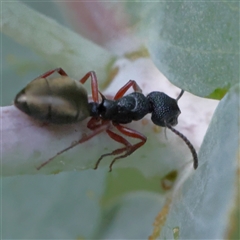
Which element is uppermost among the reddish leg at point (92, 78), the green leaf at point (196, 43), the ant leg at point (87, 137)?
the green leaf at point (196, 43)

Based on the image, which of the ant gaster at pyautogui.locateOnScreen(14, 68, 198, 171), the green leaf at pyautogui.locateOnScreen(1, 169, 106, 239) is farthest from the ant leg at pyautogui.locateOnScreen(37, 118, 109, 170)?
the green leaf at pyautogui.locateOnScreen(1, 169, 106, 239)

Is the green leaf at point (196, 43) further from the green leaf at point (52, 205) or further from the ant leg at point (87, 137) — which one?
the green leaf at point (52, 205)

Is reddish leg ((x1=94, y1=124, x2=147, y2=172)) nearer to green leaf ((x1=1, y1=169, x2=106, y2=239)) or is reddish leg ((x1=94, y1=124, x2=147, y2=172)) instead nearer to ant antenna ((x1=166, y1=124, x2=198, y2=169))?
ant antenna ((x1=166, y1=124, x2=198, y2=169))

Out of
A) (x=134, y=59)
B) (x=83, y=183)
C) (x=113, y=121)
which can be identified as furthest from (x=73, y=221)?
(x=134, y=59)

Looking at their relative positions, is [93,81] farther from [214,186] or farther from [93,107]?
[214,186]

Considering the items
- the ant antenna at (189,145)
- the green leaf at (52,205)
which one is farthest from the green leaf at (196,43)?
the green leaf at (52,205)

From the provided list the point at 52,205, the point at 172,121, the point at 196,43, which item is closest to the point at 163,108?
the point at 172,121

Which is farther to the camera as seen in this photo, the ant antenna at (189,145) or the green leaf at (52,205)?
the green leaf at (52,205)

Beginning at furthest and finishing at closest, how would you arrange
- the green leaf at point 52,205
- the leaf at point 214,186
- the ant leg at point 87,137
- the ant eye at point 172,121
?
the green leaf at point 52,205 → the ant eye at point 172,121 → the ant leg at point 87,137 → the leaf at point 214,186
